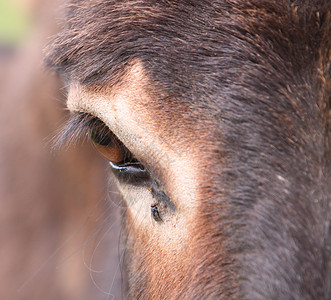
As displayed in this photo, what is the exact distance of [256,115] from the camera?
164 cm

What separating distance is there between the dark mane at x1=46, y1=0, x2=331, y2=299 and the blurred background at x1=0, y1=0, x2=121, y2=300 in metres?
1.94

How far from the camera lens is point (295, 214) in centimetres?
150

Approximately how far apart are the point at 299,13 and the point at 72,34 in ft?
2.85

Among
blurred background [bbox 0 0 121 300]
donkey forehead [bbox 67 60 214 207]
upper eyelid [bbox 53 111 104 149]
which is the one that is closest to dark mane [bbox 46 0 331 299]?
donkey forehead [bbox 67 60 214 207]

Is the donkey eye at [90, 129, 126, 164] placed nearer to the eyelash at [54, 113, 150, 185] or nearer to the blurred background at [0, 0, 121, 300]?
the eyelash at [54, 113, 150, 185]

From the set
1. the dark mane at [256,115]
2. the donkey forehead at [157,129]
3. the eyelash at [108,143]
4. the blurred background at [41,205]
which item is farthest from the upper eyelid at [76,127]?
the blurred background at [41,205]

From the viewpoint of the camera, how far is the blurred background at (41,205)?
371cm

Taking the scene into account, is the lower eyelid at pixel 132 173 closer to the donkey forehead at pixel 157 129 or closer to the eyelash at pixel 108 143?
the eyelash at pixel 108 143

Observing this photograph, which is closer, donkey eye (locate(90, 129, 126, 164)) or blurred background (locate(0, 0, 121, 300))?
donkey eye (locate(90, 129, 126, 164))

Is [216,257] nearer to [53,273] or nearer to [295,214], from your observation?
[295,214]

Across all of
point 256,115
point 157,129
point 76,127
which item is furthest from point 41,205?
point 256,115

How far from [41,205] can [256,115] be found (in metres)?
2.51

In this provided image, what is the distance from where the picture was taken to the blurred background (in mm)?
3711

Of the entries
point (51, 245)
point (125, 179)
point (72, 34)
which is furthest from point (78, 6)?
point (51, 245)
